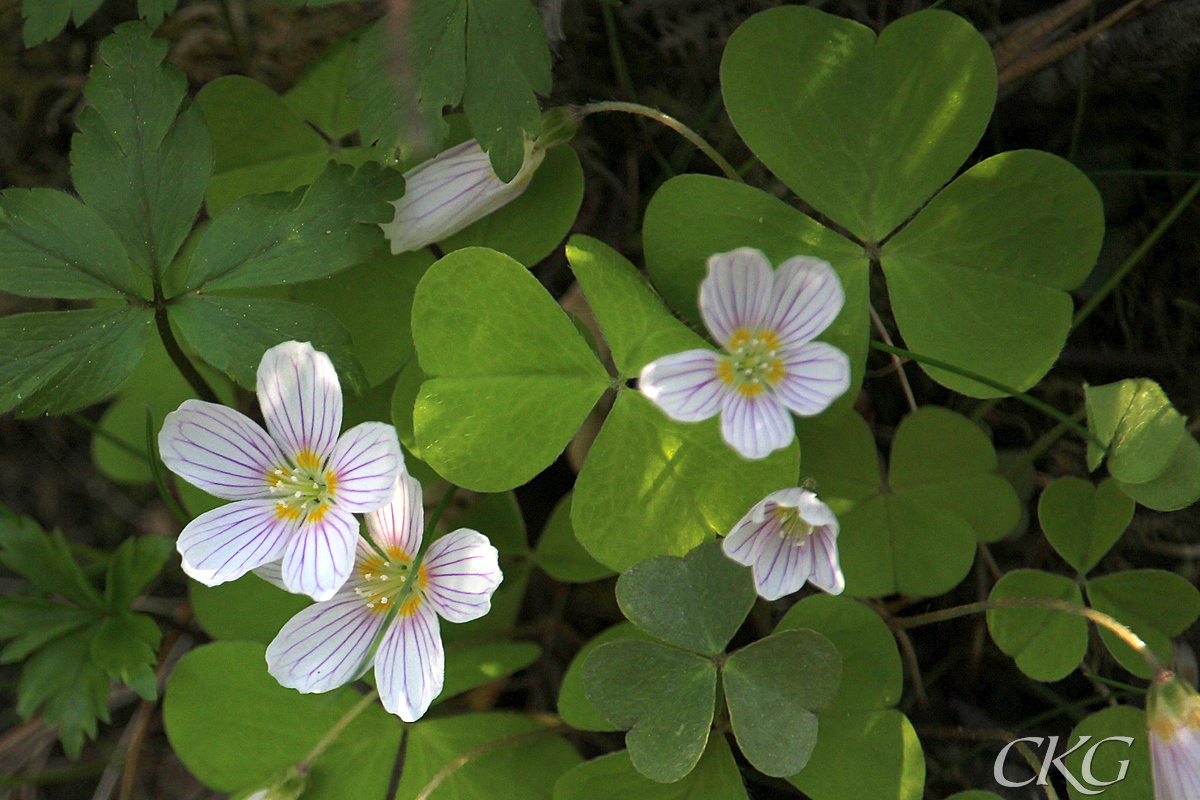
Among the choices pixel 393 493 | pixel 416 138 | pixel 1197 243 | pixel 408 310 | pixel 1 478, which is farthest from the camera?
pixel 1 478

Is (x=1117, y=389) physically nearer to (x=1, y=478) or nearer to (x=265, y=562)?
(x=265, y=562)

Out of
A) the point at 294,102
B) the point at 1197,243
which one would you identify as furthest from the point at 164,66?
the point at 1197,243

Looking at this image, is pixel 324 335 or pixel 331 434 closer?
pixel 331 434

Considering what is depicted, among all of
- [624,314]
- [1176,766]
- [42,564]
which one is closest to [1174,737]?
[1176,766]

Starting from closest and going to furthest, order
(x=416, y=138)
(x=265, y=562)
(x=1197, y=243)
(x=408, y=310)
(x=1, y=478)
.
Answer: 1. (x=265, y=562)
2. (x=416, y=138)
3. (x=408, y=310)
4. (x=1197, y=243)
5. (x=1, y=478)

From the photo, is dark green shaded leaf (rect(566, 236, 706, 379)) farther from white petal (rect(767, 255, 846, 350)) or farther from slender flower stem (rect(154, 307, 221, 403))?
slender flower stem (rect(154, 307, 221, 403))

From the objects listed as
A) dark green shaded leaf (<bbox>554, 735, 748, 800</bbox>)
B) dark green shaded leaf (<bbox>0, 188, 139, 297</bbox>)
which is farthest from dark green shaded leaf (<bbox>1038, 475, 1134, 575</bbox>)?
dark green shaded leaf (<bbox>0, 188, 139, 297</bbox>)

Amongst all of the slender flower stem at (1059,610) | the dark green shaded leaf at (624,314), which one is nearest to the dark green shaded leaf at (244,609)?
the dark green shaded leaf at (624,314)
